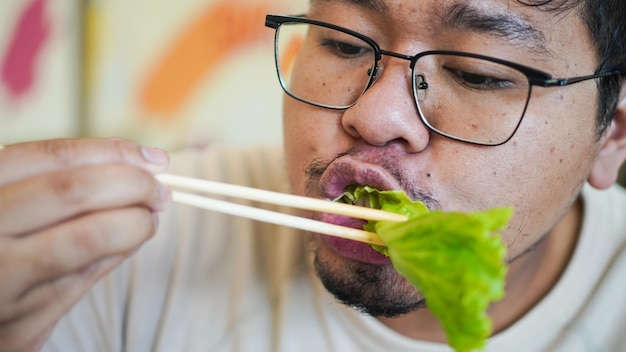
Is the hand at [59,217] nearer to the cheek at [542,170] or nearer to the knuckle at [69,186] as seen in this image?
the knuckle at [69,186]

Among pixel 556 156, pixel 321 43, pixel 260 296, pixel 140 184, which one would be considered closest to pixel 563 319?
pixel 556 156

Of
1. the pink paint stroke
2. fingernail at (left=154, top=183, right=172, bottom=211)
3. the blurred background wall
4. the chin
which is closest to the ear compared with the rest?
the chin

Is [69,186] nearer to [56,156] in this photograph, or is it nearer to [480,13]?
[56,156]

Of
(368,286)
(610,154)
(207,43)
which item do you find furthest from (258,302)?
(207,43)

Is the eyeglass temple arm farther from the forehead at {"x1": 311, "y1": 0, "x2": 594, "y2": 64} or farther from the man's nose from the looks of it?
the man's nose

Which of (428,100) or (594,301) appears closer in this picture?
(428,100)

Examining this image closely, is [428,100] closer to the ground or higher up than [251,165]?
higher up

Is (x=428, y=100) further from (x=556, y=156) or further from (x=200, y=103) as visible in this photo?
(x=200, y=103)
